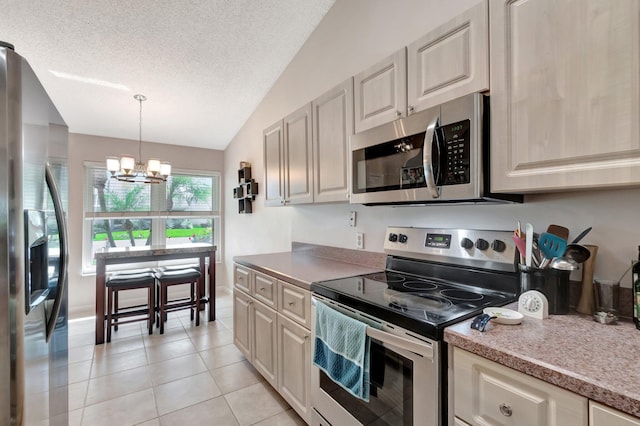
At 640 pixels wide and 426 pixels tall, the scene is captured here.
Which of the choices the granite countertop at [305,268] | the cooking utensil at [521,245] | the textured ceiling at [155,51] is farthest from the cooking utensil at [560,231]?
the textured ceiling at [155,51]

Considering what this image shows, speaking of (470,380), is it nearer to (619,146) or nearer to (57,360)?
(619,146)

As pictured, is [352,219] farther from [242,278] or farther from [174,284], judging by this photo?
[174,284]

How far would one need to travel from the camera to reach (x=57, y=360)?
4.20ft

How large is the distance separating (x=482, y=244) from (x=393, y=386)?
750 millimetres

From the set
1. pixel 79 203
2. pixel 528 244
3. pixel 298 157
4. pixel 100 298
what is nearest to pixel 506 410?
pixel 528 244

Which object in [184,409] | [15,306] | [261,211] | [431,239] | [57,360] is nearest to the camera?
[15,306]

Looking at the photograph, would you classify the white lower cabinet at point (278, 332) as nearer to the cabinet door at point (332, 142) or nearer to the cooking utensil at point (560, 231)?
the cabinet door at point (332, 142)

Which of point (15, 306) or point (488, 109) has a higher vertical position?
point (488, 109)

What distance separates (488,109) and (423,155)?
29cm

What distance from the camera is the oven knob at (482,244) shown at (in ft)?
4.57

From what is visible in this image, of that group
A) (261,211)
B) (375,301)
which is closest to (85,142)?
(261,211)

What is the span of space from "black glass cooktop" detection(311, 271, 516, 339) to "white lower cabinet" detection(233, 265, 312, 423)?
0.98 ft

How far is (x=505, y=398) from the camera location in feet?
2.72

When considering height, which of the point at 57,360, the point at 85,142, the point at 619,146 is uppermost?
the point at 85,142
